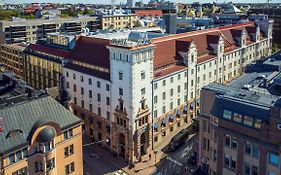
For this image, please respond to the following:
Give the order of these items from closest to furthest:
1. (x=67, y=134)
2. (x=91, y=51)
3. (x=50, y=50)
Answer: (x=67, y=134) → (x=91, y=51) → (x=50, y=50)

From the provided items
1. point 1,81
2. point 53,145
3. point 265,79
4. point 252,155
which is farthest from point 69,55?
point 252,155

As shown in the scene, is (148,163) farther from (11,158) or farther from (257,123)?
(11,158)

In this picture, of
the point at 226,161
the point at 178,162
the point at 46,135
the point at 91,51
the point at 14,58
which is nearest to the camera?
the point at 46,135

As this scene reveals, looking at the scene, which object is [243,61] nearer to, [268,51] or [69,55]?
[268,51]

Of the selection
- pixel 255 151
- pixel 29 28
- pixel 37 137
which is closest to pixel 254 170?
pixel 255 151

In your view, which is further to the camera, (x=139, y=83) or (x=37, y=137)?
(x=139, y=83)
